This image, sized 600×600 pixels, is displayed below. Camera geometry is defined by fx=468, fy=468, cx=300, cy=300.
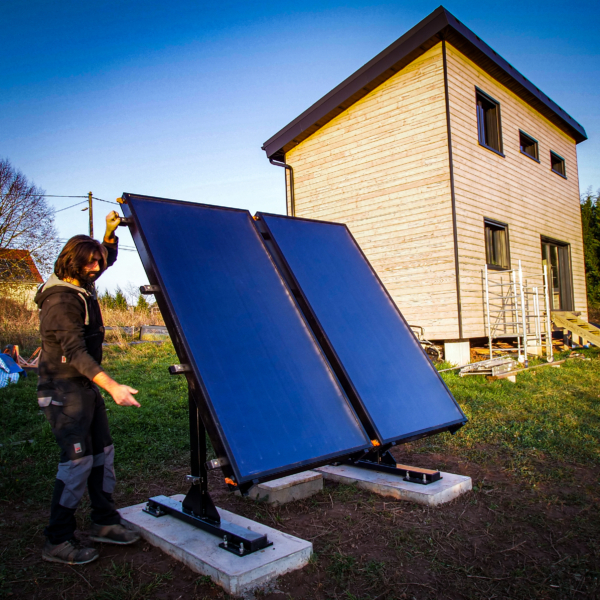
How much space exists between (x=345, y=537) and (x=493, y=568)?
2.40ft

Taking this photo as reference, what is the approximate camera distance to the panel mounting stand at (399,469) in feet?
10.2

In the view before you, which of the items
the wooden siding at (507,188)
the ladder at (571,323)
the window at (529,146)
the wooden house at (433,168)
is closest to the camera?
the wooden house at (433,168)

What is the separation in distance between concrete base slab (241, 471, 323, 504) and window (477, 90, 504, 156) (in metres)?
10.8

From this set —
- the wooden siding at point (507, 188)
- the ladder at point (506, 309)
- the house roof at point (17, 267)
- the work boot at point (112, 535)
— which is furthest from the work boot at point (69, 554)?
the house roof at point (17, 267)

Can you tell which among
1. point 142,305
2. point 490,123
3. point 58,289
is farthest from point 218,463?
point 142,305

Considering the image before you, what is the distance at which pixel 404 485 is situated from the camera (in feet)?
10.1

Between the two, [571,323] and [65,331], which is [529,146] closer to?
[571,323]

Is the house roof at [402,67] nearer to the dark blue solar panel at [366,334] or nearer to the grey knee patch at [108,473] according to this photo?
the dark blue solar panel at [366,334]

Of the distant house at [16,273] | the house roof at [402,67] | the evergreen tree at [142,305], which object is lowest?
the evergreen tree at [142,305]

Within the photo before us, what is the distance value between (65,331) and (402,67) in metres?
10.8

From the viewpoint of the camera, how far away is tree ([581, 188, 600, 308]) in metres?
23.5

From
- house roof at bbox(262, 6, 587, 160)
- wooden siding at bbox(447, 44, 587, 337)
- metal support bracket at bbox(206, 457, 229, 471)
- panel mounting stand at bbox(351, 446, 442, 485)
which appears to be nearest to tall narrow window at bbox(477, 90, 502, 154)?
wooden siding at bbox(447, 44, 587, 337)

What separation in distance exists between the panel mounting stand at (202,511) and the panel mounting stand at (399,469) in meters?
1.04

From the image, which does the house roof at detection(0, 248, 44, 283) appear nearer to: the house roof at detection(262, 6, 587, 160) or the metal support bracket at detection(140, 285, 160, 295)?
the house roof at detection(262, 6, 587, 160)
